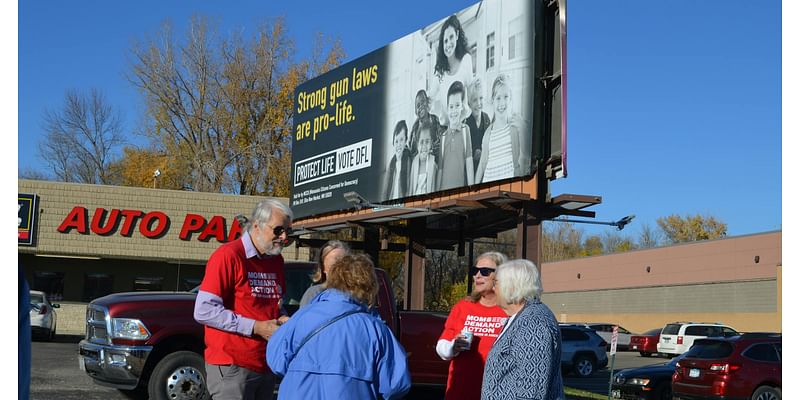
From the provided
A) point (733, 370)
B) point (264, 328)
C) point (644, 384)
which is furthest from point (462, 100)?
point (264, 328)

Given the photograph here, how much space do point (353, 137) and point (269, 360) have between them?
19.7 meters

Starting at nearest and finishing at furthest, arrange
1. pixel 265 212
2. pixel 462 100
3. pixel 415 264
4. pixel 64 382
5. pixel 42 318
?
1. pixel 265 212
2. pixel 64 382
3. pixel 462 100
4. pixel 415 264
5. pixel 42 318

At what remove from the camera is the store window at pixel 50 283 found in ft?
110

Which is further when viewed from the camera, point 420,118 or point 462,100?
point 420,118

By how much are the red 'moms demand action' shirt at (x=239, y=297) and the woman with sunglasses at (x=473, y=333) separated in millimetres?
1411

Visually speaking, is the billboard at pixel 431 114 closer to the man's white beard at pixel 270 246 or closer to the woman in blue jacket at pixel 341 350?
the man's white beard at pixel 270 246

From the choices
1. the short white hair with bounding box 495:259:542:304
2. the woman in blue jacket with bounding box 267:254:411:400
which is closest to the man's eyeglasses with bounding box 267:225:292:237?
the woman in blue jacket with bounding box 267:254:411:400

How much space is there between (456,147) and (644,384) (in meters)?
6.28

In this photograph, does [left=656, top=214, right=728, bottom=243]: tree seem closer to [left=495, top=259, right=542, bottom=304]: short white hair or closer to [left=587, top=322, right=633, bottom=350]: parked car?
[left=587, top=322, right=633, bottom=350]: parked car

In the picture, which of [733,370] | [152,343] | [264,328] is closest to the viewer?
[264,328]

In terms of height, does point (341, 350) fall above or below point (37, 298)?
above

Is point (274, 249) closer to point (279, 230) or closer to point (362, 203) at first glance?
point (279, 230)

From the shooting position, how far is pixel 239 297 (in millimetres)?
6023
